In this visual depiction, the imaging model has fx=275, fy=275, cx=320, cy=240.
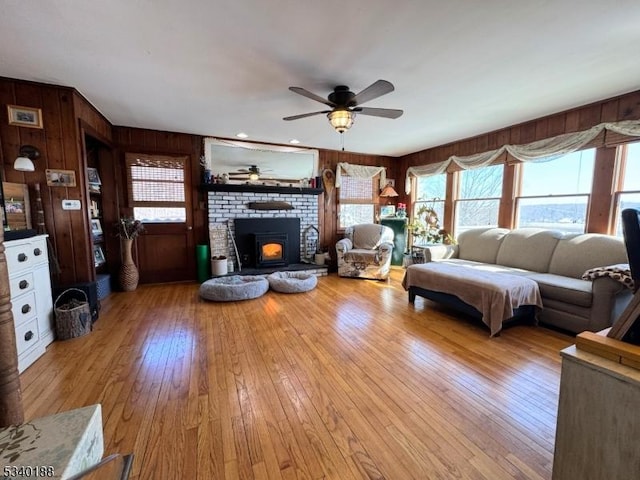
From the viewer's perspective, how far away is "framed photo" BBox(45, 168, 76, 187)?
276 centimetres

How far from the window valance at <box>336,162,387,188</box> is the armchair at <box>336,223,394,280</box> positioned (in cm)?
114

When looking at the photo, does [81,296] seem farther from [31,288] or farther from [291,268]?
[291,268]

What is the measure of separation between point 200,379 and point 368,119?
11.3ft

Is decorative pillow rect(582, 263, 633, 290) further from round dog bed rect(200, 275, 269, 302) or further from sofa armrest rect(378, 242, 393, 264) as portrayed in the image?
round dog bed rect(200, 275, 269, 302)

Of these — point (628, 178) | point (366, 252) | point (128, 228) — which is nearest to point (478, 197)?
point (628, 178)

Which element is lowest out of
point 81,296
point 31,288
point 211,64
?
point 81,296

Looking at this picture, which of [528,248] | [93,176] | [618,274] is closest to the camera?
[618,274]

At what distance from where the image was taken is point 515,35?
75.9 inches

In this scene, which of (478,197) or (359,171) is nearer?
(478,197)

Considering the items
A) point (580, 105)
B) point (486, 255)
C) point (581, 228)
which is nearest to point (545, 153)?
point (580, 105)

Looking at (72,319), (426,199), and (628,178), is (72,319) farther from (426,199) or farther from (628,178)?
(628,178)

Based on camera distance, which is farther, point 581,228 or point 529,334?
point 581,228

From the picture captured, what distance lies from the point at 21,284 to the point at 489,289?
3.98m

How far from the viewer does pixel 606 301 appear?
241 centimetres
